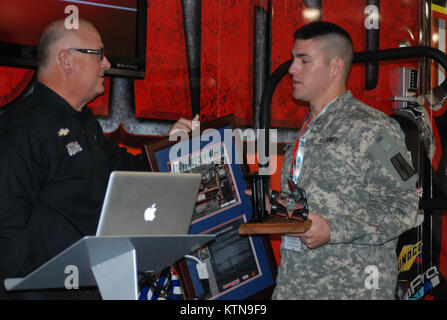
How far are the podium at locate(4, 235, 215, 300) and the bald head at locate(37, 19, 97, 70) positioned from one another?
3.65 ft

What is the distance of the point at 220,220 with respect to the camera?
9.59ft

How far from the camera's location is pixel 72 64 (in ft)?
7.89

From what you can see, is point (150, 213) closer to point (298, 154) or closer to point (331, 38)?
point (298, 154)

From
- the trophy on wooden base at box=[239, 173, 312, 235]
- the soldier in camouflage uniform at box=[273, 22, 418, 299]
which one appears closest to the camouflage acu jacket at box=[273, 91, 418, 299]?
the soldier in camouflage uniform at box=[273, 22, 418, 299]

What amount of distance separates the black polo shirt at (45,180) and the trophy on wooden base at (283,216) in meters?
0.70

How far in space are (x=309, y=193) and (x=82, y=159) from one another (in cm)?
102

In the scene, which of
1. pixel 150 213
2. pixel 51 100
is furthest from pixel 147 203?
pixel 51 100

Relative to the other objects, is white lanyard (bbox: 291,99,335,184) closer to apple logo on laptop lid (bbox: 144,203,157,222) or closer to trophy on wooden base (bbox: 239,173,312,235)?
trophy on wooden base (bbox: 239,173,312,235)

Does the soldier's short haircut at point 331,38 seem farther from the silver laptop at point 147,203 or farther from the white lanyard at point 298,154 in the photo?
the silver laptop at point 147,203

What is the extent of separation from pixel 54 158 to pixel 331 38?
4.94 feet

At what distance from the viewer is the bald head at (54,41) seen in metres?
2.40

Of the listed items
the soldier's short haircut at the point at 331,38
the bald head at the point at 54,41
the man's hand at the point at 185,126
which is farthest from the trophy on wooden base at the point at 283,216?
the bald head at the point at 54,41

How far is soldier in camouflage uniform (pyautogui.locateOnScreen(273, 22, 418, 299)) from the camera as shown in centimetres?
225
